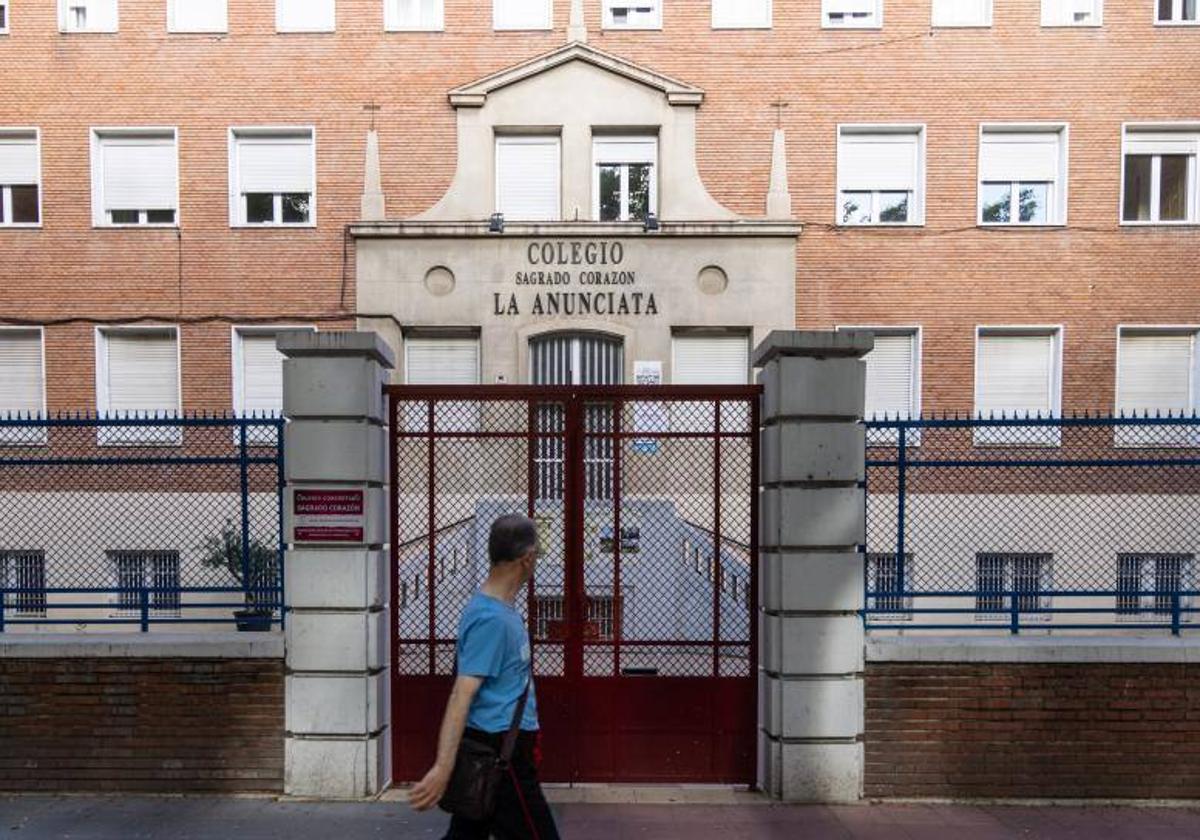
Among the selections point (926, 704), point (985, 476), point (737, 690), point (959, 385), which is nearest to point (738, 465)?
point (737, 690)

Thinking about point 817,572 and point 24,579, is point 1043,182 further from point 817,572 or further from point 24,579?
point 24,579

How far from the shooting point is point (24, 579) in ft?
22.2

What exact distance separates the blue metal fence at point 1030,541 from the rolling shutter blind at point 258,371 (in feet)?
33.0

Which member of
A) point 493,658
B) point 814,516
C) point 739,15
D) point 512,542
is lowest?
point 493,658

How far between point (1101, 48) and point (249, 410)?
1552cm

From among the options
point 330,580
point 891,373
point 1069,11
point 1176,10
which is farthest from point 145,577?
point 1176,10

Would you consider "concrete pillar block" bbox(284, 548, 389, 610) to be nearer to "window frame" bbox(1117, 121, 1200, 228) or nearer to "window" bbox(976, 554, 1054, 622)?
"window" bbox(976, 554, 1054, 622)

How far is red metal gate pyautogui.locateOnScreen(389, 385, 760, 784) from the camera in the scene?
18.0ft

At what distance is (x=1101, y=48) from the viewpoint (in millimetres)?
12578

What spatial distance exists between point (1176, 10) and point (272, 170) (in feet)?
50.8

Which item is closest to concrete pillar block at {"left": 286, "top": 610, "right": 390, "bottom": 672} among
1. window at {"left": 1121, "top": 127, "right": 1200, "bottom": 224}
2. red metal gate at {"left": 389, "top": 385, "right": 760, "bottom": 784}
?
red metal gate at {"left": 389, "top": 385, "right": 760, "bottom": 784}

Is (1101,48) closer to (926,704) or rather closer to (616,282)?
(616,282)

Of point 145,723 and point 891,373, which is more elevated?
point 891,373

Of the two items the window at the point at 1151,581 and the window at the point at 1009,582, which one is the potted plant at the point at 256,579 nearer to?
the window at the point at 1009,582
